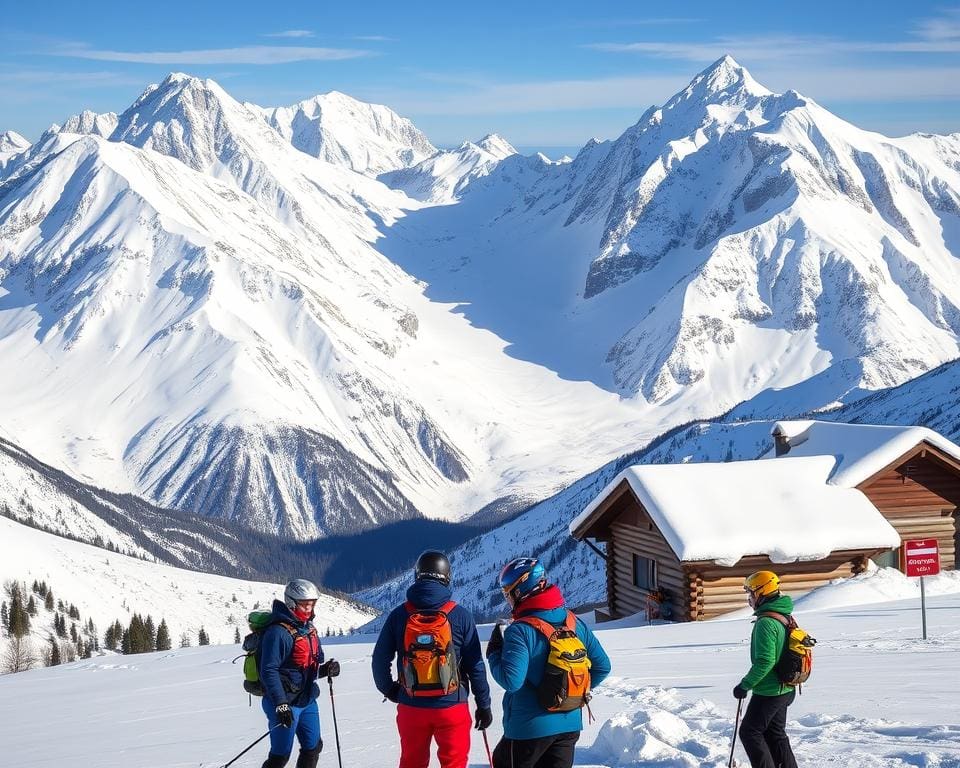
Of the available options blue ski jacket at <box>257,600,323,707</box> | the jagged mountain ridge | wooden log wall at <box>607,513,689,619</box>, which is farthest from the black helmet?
the jagged mountain ridge

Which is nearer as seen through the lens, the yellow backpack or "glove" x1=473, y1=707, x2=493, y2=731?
"glove" x1=473, y1=707, x2=493, y2=731

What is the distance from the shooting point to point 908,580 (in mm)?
33125

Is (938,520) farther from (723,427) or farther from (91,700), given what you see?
(723,427)

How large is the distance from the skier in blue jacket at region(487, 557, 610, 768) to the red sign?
1517 cm

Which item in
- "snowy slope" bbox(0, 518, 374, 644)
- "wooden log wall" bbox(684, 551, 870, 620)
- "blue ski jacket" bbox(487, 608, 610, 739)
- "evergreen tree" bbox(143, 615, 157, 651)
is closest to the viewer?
"blue ski jacket" bbox(487, 608, 610, 739)

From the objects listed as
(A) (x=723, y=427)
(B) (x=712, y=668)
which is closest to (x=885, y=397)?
(A) (x=723, y=427)

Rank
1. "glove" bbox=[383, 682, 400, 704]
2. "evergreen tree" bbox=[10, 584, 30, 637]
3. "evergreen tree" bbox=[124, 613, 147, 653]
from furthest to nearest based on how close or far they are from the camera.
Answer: "evergreen tree" bbox=[10, 584, 30, 637]
"evergreen tree" bbox=[124, 613, 147, 653]
"glove" bbox=[383, 682, 400, 704]

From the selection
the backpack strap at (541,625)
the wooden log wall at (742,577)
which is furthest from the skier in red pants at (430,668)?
the wooden log wall at (742,577)

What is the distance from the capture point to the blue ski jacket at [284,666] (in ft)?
44.4

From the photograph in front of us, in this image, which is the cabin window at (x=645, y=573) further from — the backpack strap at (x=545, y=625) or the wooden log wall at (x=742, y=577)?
the backpack strap at (x=545, y=625)

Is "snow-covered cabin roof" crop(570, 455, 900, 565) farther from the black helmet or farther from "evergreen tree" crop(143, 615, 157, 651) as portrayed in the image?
"evergreen tree" crop(143, 615, 157, 651)

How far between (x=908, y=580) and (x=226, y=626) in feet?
365

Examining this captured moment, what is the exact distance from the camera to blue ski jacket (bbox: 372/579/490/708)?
12.0 meters

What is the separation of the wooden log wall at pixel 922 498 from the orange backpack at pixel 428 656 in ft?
89.4
